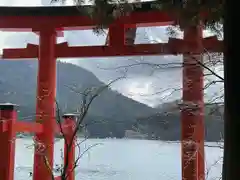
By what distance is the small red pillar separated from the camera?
5020mm

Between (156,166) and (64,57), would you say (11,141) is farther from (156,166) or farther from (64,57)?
(156,166)

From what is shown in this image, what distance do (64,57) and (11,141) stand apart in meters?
1.48

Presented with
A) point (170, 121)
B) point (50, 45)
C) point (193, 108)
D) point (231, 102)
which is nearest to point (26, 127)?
point (50, 45)

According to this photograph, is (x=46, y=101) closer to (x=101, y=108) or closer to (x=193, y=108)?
(x=101, y=108)

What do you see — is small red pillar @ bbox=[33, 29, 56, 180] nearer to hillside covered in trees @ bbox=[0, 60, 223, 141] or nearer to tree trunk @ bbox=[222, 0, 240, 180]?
hillside covered in trees @ bbox=[0, 60, 223, 141]

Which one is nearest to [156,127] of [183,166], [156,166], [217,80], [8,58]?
[217,80]

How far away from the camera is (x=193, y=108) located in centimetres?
263

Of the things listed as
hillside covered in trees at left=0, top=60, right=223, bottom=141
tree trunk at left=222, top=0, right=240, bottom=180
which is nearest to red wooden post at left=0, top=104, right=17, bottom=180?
hillside covered in trees at left=0, top=60, right=223, bottom=141

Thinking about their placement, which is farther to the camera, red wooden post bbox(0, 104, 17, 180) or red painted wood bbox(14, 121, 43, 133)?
red painted wood bbox(14, 121, 43, 133)

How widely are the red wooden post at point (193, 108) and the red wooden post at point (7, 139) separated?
196 centimetres

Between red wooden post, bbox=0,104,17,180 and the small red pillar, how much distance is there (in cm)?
46

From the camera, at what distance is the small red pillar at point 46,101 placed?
502cm

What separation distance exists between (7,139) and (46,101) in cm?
87

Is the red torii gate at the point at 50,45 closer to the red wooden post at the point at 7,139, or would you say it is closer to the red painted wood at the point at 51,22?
the red painted wood at the point at 51,22
